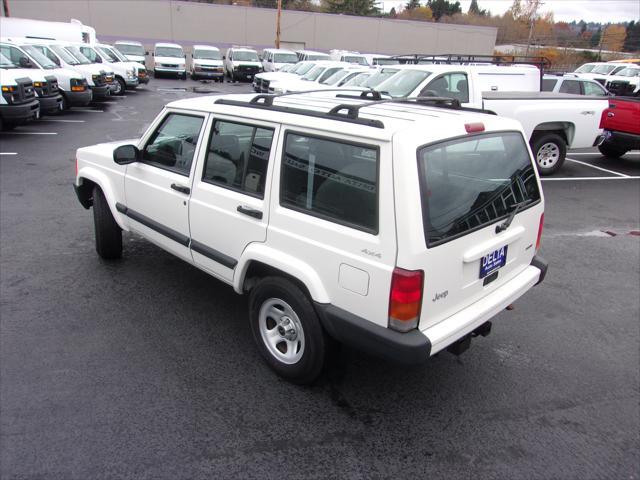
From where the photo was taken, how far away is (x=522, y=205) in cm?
338

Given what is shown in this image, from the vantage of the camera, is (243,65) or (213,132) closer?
(213,132)

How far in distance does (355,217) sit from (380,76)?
28.7 ft

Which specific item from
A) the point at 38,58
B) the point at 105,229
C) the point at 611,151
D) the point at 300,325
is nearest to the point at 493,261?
the point at 300,325

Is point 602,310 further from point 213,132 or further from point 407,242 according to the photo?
point 213,132

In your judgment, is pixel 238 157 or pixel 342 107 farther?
pixel 238 157

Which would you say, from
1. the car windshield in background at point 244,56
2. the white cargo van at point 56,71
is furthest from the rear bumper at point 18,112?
the car windshield in background at point 244,56

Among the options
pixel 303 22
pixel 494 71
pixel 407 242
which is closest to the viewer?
pixel 407 242

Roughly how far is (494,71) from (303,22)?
134 ft

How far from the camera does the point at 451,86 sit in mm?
9328

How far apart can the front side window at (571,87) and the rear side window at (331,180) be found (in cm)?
1435

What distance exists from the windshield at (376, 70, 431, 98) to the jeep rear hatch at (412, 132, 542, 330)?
6.18 meters

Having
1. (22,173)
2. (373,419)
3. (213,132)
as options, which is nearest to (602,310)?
(373,419)

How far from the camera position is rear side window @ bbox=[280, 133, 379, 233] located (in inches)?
107

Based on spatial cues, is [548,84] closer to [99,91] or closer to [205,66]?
[99,91]
